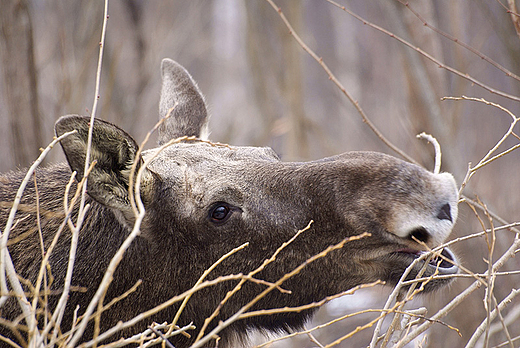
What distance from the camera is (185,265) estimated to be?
10.7ft

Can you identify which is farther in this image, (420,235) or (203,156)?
(203,156)

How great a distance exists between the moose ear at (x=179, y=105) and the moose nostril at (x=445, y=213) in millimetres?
2032

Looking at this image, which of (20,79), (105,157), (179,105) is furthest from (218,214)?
(20,79)

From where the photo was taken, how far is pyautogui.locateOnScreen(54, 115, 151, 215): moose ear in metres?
2.88

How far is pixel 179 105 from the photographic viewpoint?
14.4 feet

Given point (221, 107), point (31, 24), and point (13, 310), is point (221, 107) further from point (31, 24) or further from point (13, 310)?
point (13, 310)

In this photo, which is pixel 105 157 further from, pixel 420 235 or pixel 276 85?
pixel 276 85

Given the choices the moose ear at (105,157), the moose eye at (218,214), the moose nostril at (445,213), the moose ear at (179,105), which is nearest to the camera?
the moose nostril at (445,213)

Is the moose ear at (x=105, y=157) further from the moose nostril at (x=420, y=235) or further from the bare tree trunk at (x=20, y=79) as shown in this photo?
the bare tree trunk at (x=20, y=79)

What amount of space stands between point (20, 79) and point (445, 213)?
4120 millimetres

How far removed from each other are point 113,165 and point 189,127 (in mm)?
1205

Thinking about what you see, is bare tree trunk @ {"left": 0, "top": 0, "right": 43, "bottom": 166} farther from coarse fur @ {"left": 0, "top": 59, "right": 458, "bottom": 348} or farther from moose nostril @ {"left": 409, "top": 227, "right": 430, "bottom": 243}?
moose nostril @ {"left": 409, "top": 227, "right": 430, "bottom": 243}

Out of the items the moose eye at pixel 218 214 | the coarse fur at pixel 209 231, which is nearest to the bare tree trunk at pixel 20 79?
the coarse fur at pixel 209 231

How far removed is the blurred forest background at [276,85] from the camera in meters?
5.45
